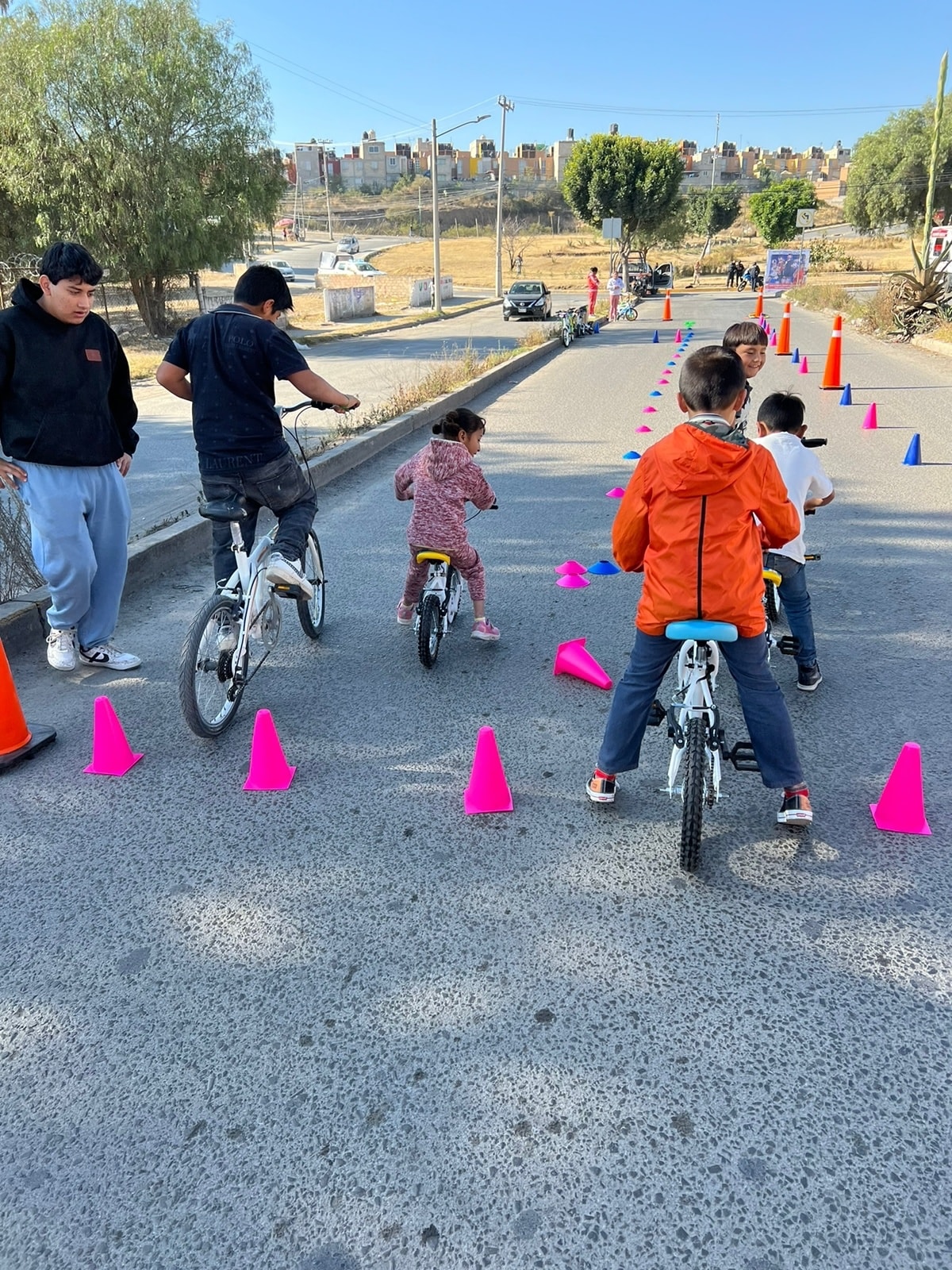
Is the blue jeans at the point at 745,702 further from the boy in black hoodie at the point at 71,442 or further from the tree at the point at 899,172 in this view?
the tree at the point at 899,172

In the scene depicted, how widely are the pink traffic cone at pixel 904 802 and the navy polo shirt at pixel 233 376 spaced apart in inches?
115

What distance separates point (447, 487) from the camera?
4.70m

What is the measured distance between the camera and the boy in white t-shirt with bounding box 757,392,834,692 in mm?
4098

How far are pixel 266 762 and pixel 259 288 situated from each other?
2.09m

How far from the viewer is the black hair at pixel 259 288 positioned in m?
4.10

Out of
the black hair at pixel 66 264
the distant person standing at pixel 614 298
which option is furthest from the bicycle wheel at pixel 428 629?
the distant person standing at pixel 614 298

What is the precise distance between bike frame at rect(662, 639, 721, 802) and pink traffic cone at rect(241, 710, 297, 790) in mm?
1597

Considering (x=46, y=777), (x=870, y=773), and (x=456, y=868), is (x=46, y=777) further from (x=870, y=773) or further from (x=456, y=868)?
(x=870, y=773)

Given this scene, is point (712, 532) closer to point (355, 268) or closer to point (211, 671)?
point (211, 671)

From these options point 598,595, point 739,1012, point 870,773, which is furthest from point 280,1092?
point 598,595

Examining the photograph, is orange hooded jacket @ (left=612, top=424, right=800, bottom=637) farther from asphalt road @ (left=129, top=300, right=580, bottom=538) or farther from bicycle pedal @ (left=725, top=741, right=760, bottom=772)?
asphalt road @ (left=129, top=300, right=580, bottom=538)

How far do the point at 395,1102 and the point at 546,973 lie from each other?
60 centimetres

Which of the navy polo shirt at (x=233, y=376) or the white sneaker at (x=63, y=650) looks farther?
the white sneaker at (x=63, y=650)

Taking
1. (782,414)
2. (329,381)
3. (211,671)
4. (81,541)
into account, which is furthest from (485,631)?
(329,381)
